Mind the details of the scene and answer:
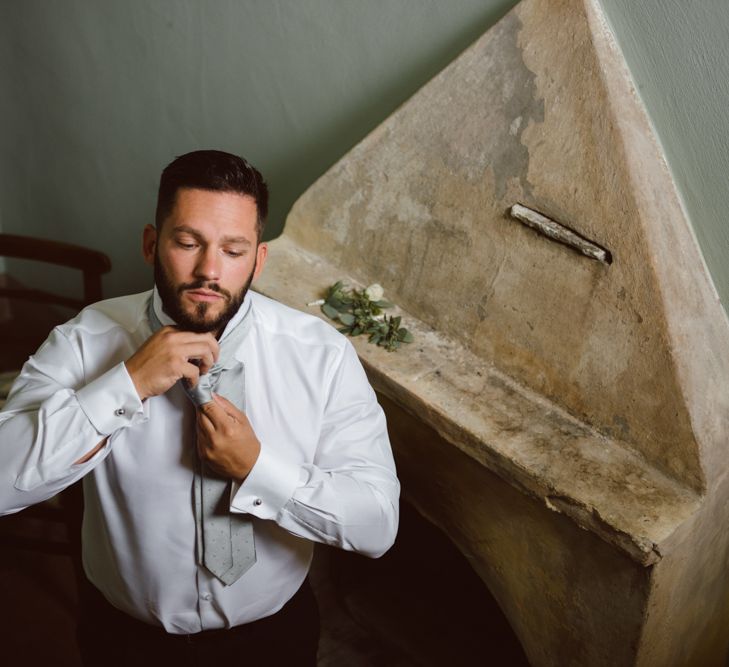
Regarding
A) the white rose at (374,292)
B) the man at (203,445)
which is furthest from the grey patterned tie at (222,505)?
the white rose at (374,292)

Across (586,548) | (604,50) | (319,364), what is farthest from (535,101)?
(586,548)

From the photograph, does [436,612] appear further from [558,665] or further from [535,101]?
[535,101]

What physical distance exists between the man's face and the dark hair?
0.01 meters

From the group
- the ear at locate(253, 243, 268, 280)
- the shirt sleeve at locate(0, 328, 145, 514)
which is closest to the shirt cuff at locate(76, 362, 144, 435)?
the shirt sleeve at locate(0, 328, 145, 514)

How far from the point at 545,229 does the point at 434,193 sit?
1.33 feet

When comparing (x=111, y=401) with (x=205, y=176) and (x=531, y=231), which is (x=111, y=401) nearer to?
(x=205, y=176)

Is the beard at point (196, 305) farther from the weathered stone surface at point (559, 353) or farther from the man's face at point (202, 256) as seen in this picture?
the weathered stone surface at point (559, 353)

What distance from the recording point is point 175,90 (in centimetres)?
362

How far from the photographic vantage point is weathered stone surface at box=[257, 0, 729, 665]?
1.93 meters

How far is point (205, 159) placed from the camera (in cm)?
172

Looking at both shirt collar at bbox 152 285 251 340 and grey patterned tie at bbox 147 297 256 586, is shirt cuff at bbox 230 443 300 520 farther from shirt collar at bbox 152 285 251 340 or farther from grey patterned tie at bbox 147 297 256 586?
shirt collar at bbox 152 285 251 340

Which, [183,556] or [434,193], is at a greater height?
[434,193]

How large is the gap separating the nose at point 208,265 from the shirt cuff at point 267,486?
0.37m

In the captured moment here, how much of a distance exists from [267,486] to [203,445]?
16 cm
